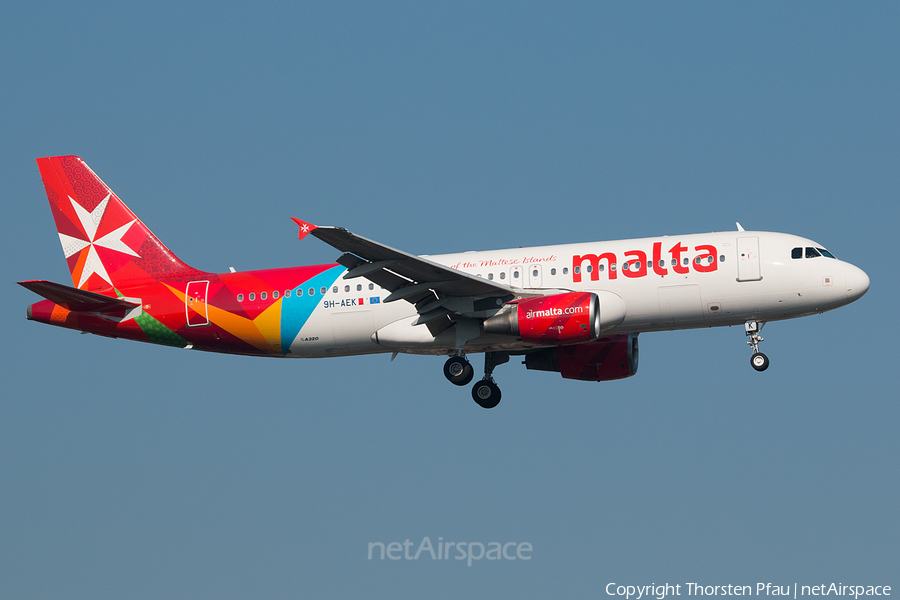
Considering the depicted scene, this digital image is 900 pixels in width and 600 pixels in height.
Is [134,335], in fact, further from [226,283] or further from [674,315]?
[674,315]

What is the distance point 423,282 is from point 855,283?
13395 mm

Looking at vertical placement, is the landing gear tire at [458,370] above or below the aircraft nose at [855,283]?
below

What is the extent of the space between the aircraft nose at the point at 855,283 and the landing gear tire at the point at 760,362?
3159mm

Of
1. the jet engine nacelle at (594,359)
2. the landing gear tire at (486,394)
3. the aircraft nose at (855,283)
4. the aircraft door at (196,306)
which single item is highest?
the aircraft nose at (855,283)

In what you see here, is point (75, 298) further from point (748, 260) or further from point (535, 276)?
point (748, 260)

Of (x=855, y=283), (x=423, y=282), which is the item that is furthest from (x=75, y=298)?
(x=855, y=283)

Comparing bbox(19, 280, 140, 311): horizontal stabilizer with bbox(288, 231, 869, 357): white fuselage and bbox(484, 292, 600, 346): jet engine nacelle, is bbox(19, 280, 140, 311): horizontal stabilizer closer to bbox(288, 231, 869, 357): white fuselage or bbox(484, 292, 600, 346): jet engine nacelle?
bbox(288, 231, 869, 357): white fuselage

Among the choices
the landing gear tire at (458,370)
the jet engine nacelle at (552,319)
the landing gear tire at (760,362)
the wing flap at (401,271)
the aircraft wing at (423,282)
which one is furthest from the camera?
the landing gear tire at (458,370)

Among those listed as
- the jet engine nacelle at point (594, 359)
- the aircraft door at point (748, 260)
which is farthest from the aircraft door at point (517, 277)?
the aircraft door at point (748, 260)

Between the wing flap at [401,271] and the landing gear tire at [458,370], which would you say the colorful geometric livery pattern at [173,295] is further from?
the landing gear tire at [458,370]

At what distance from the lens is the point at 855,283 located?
33281 millimetres

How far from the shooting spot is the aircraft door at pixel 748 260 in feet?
109

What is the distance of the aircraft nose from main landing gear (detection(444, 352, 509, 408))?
1172 centimetres

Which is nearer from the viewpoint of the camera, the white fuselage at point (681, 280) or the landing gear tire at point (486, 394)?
the white fuselage at point (681, 280)
